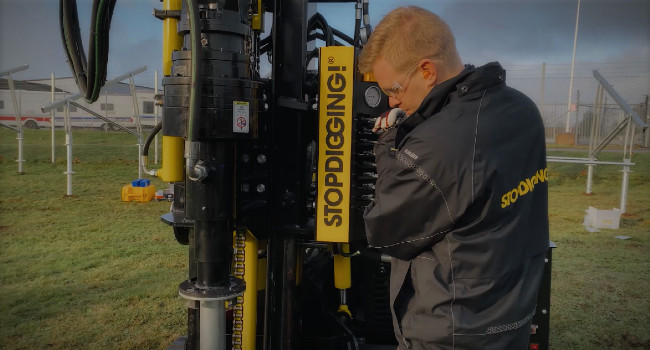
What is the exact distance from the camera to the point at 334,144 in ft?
7.81

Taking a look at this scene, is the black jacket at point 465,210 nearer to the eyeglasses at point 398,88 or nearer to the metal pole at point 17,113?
the eyeglasses at point 398,88

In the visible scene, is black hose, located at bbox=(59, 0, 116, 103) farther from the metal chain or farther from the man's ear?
the man's ear

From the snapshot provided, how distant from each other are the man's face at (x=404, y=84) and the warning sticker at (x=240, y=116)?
53 centimetres

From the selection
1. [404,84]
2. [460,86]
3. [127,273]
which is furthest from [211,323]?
[127,273]

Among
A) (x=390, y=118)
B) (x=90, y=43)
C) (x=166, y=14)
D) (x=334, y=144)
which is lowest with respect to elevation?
(x=334, y=144)

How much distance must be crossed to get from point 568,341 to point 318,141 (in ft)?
10.0

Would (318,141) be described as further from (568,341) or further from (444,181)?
(568,341)

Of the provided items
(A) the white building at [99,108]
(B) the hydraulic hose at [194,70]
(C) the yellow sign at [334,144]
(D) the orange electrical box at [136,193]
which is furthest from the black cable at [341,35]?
(A) the white building at [99,108]

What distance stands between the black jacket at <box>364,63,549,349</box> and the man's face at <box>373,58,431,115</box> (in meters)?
0.09

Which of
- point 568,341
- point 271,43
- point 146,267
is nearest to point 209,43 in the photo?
point 271,43

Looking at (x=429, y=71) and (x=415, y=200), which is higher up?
(x=429, y=71)

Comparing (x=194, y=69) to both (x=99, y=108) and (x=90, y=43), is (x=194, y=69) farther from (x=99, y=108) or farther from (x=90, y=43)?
(x=99, y=108)

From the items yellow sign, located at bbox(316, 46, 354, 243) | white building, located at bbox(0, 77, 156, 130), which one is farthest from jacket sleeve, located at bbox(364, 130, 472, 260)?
white building, located at bbox(0, 77, 156, 130)

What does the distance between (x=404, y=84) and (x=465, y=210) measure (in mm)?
455
